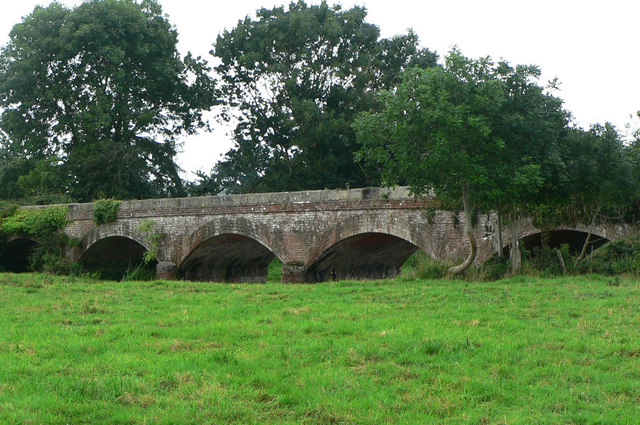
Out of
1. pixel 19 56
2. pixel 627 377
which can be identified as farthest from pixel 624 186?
pixel 19 56

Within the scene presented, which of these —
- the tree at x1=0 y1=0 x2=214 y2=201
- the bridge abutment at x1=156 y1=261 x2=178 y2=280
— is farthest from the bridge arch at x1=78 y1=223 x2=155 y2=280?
the tree at x1=0 y1=0 x2=214 y2=201

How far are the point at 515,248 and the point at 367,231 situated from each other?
3.70 m

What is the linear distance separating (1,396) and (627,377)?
5704 mm

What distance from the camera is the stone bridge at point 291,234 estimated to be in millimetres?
15625

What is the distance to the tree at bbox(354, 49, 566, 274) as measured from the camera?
42.9ft

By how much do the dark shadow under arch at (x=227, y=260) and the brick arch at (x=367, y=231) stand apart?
3.02 metres

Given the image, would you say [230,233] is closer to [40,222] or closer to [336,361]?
[40,222]

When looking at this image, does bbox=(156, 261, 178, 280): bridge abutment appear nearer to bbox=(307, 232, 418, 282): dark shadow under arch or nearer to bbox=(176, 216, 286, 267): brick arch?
bbox=(176, 216, 286, 267): brick arch

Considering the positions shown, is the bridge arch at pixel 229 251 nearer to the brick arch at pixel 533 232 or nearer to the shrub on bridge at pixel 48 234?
the shrub on bridge at pixel 48 234

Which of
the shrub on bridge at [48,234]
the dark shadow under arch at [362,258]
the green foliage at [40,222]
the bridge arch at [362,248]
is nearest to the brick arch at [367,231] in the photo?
the bridge arch at [362,248]

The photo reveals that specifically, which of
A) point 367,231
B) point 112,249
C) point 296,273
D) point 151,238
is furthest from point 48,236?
point 367,231

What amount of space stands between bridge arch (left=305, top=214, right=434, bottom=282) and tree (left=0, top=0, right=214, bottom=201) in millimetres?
13701

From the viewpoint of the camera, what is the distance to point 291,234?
17859 millimetres

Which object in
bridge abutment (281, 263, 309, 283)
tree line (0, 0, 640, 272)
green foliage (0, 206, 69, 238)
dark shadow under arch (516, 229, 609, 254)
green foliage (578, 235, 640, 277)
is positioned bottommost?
bridge abutment (281, 263, 309, 283)
